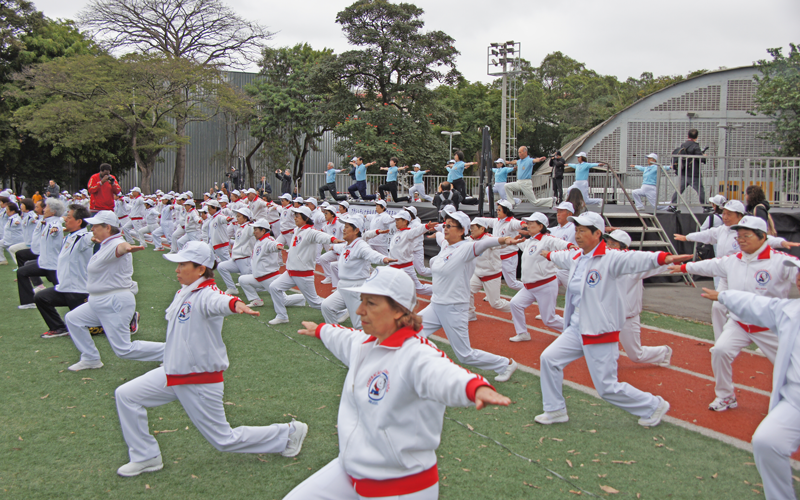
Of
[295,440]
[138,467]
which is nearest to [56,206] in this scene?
[138,467]

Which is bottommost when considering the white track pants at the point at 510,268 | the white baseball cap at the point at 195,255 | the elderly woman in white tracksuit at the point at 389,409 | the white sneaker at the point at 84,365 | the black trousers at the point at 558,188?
the white sneaker at the point at 84,365

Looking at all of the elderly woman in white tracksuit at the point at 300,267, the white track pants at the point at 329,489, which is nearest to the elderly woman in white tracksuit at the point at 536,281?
the elderly woman in white tracksuit at the point at 300,267

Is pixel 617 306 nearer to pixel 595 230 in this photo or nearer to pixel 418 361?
pixel 595 230

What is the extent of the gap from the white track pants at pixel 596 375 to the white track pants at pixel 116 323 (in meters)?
4.04

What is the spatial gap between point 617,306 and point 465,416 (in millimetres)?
1788

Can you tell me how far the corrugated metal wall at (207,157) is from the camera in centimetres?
3975

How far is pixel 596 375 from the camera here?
17.3ft

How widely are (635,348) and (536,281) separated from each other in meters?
A: 1.77

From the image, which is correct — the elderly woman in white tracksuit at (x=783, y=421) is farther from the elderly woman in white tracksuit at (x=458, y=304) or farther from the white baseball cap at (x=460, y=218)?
the white baseball cap at (x=460, y=218)

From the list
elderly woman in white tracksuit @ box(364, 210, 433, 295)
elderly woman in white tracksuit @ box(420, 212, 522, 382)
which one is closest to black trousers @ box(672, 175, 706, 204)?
elderly woman in white tracksuit @ box(364, 210, 433, 295)

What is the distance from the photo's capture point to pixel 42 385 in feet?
21.6

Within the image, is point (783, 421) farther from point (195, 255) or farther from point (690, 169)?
point (690, 169)

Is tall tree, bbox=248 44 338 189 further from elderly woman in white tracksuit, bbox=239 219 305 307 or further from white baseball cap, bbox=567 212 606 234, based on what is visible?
white baseball cap, bbox=567 212 606 234

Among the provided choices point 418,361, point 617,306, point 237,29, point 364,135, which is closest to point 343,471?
point 418,361
